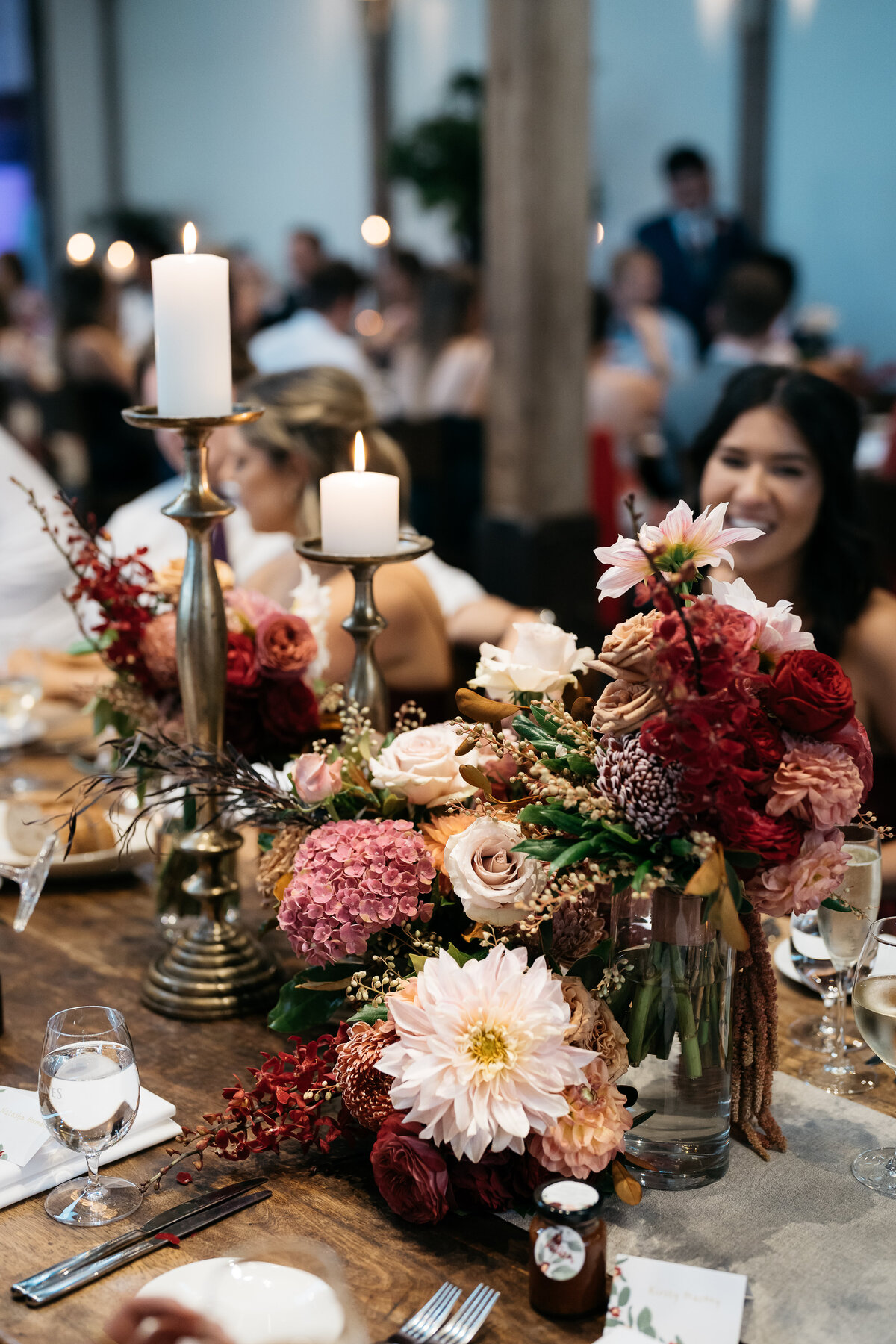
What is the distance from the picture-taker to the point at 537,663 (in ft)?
3.77

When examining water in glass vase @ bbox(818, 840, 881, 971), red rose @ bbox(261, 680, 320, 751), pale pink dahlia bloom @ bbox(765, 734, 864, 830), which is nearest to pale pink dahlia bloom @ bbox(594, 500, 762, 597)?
pale pink dahlia bloom @ bbox(765, 734, 864, 830)

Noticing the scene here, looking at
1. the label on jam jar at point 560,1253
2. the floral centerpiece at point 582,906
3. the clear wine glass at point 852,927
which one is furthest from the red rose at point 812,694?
the label on jam jar at point 560,1253

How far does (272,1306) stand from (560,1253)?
0.67 feet

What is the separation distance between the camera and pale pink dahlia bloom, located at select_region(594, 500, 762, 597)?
973 mm

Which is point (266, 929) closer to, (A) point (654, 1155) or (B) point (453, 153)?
(A) point (654, 1155)

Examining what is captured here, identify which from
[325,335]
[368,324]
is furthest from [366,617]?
[368,324]

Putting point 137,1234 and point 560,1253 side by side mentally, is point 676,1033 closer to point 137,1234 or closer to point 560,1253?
point 560,1253

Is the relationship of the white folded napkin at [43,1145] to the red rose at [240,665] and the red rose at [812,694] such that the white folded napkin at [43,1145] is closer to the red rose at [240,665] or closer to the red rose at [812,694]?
the red rose at [240,665]

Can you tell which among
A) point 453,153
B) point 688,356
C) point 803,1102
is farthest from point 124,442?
point 803,1102

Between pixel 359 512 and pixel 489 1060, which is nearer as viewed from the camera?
pixel 489 1060

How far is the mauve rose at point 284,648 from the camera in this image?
135 centimetres

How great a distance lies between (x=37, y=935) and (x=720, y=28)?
7.64 metres

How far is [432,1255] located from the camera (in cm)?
97

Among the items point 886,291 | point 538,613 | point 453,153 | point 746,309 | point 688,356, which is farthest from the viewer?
point 453,153
